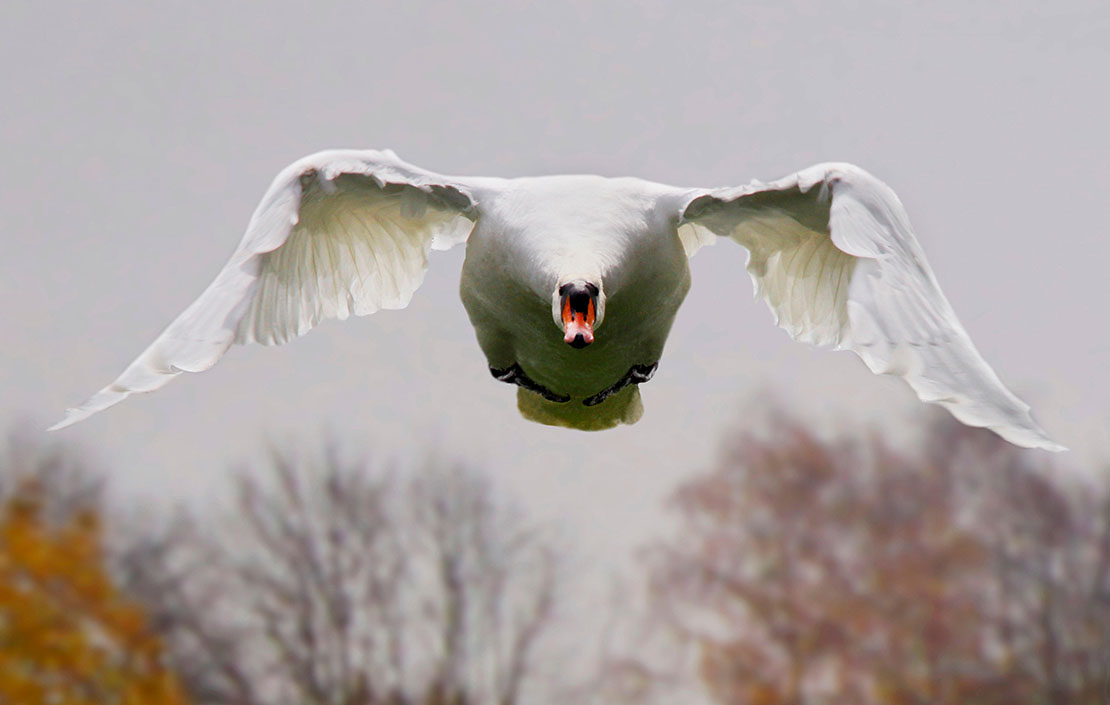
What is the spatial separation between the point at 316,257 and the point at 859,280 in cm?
183

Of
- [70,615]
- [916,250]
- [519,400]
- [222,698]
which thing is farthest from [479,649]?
[916,250]

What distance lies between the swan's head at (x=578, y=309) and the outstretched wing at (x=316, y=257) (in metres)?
0.66

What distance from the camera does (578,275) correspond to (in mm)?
3502

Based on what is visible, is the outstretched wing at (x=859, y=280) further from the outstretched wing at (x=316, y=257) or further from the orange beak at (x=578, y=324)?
the outstretched wing at (x=316, y=257)

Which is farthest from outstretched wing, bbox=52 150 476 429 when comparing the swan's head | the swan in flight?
the swan's head

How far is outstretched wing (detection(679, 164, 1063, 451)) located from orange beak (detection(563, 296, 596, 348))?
1.90 ft

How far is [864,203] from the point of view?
347 cm

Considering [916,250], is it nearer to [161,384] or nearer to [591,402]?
[591,402]

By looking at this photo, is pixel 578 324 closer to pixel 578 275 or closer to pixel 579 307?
pixel 579 307

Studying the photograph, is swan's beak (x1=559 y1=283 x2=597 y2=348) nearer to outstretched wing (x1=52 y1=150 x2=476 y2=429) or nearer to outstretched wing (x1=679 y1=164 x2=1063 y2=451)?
outstretched wing (x1=679 y1=164 x2=1063 y2=451)

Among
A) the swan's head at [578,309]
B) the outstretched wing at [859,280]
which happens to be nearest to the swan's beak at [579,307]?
the swan's head at [578,309]

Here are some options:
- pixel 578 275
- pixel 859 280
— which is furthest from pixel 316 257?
pixel 859 280

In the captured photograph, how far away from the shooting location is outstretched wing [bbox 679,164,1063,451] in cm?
286

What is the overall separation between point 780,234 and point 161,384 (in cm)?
187
